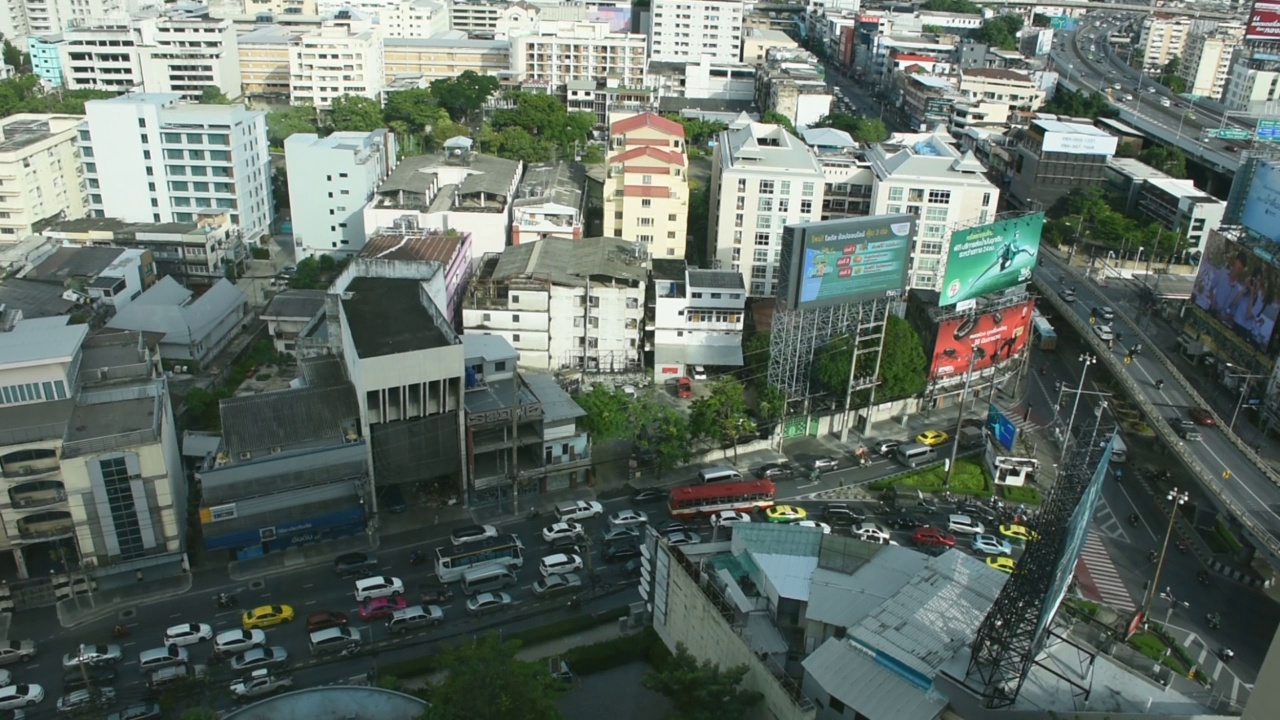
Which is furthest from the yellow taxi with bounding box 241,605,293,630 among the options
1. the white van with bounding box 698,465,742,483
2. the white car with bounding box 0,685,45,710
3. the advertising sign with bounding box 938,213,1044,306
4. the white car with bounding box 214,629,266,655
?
the advertising sign with bounding box 938,213,1044,306

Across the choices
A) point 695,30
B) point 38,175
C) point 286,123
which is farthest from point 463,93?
point 38,175

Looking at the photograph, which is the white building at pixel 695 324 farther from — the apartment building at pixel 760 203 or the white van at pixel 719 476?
the white van at pixel 719 476

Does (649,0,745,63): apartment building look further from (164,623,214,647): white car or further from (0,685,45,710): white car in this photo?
(0,685,45,710): white car

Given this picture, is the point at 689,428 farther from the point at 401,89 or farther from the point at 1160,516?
the point at 401,89

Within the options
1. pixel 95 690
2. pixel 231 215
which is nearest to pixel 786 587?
pixel 95 690

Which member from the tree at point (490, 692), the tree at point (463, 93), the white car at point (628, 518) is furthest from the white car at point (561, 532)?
the tree at point (463, 93)

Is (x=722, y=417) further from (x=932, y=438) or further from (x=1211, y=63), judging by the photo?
(x=1211, y=63)

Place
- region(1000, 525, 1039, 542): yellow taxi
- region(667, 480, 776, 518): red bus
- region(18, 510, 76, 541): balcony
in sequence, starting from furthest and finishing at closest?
1. region(667, 480, 776, 518): red bus
2. region(1000, 525, 1039, 542): yellow taxi
3. region(18, 510, 76, 541): balcony
